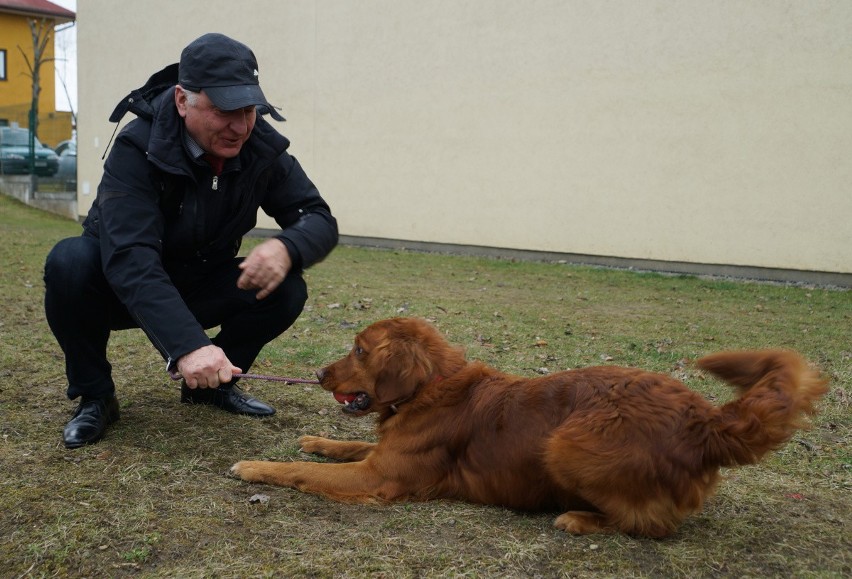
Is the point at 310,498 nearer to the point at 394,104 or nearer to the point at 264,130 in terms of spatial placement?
the point at 264,130

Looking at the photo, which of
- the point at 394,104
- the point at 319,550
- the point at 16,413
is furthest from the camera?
the point at 394,104

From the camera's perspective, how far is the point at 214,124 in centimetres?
374

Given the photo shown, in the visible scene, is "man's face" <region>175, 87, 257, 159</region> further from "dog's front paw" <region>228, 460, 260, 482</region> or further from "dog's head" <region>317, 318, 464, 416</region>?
"dog's front paw" <region>228, 460, 260, 482</region>

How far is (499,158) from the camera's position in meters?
15.5

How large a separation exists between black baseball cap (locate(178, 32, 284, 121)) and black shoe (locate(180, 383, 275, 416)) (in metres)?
1.80

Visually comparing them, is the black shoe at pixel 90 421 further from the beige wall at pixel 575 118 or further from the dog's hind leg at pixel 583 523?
the beige wall at pixel 575 118

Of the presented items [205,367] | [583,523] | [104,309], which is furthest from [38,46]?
[583,523]

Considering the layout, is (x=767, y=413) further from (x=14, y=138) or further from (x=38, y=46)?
(x=38, y=46)

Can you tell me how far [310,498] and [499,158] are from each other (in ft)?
41.3

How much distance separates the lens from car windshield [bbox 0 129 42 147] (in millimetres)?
24089

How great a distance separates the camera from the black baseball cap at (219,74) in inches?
143

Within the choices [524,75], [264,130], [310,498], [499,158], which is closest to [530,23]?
[524,75]

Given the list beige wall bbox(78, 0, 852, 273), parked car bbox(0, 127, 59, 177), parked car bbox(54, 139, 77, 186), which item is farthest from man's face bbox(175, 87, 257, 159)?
parked car bbox(0, 127, 59, 177)

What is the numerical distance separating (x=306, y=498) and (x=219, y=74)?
1960 millimetres
